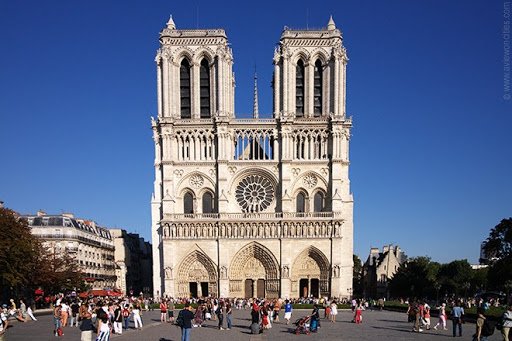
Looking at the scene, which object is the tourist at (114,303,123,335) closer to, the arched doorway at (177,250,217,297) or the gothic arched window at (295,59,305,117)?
the arched doorway at (177,250,217,297)

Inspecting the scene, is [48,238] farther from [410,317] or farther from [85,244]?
[410,317]

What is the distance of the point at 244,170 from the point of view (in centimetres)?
5794

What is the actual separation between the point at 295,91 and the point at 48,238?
3015cm

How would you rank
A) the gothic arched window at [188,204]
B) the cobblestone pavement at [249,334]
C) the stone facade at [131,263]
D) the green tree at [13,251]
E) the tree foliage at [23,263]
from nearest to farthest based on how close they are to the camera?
the cobblestone pavement at [249,334] → the green tree at [13,251] → the tree foliage at [23,263] → the gothic arched window at [188,204] → the stone facade at [131,263]

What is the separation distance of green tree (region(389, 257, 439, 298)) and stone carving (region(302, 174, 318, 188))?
17.4 meters

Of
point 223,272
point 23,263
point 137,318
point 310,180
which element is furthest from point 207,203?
point 137,318

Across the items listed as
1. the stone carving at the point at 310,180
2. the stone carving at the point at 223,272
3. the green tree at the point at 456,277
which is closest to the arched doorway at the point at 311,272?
the stone carving at the point at 310,180

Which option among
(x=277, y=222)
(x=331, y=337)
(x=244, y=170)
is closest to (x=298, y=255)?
(x=277, y=222)

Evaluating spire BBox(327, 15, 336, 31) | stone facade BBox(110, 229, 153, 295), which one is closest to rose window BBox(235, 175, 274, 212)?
spire BBox(327, 15, 336, 31)

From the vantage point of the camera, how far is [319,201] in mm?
58312

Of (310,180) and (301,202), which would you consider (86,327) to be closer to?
(310,180)

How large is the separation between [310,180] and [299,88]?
980cm

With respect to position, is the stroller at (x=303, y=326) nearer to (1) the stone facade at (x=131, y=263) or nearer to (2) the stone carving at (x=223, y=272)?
(2) the stone carving at (x=223, y=272)

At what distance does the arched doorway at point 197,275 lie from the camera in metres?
56.0
